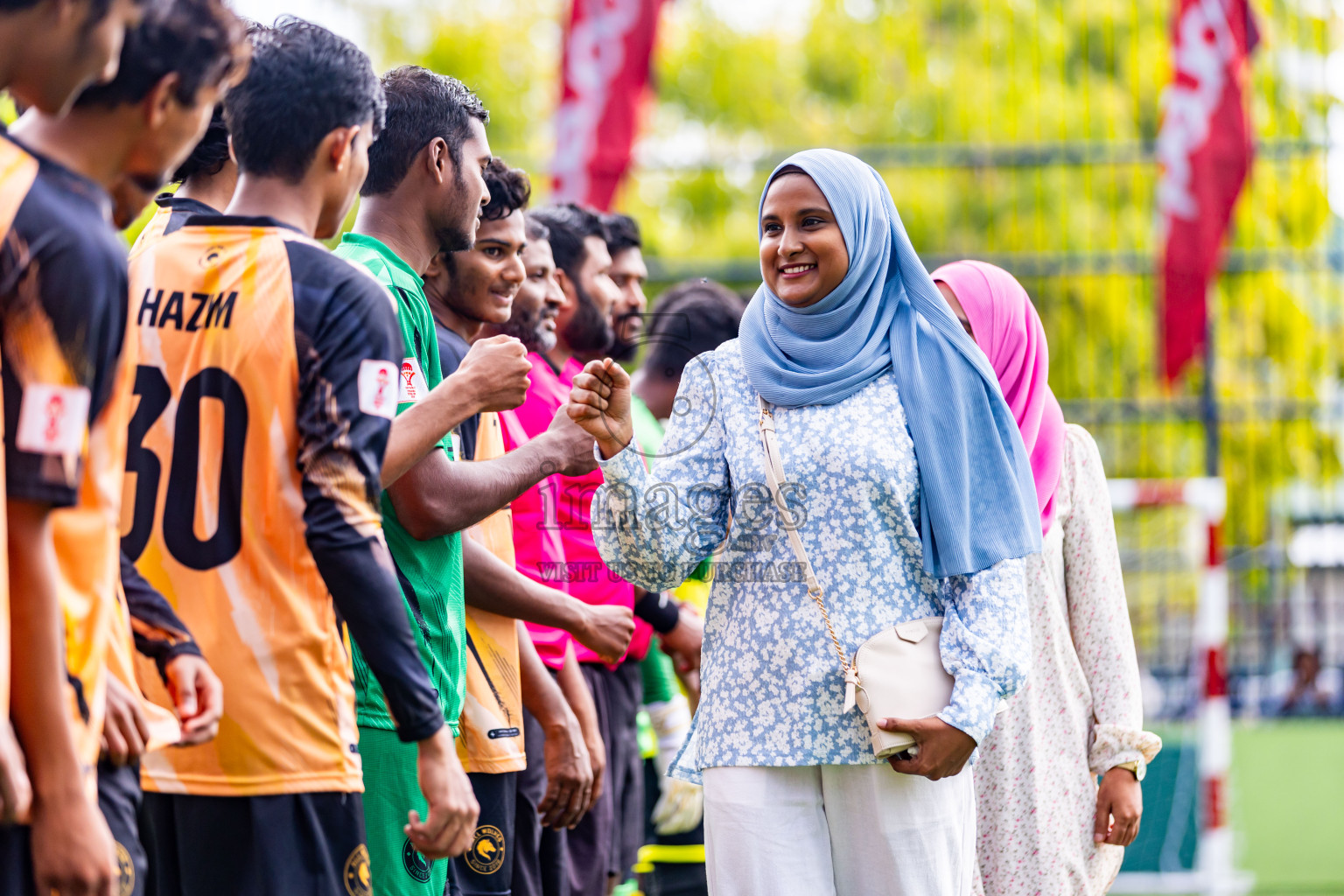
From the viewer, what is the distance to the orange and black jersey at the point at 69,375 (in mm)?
1693

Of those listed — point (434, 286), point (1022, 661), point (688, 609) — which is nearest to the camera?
point (1022, 661)

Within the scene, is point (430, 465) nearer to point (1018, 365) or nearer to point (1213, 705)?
point (1018, 365)

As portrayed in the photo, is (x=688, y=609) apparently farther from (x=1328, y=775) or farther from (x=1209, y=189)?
(x=1328, y=775)

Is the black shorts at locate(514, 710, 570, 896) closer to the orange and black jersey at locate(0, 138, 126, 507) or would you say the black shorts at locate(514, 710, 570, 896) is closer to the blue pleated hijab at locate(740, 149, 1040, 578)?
the blue pleated hijab at locate(740, 149, 1040, 578)

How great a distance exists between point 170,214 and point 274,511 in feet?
2.81

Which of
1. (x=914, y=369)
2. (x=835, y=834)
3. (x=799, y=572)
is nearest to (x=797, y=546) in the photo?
(x=799, y=572)

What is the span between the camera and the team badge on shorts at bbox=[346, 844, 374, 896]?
7.27ft

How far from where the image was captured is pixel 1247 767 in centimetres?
→ 1302

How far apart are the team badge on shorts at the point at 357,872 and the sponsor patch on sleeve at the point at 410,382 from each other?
88 cm

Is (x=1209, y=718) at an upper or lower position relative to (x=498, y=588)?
lower

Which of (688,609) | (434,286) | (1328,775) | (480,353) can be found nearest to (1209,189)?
(1328,775)

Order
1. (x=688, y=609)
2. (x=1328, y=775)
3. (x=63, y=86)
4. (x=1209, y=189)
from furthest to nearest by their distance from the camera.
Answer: (x=1328, y=775) < (x=1209, y=189) < (x=688, y=609) < (x=63, y=86)

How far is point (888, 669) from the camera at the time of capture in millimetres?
2789

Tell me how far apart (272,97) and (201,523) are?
0.70 meters
